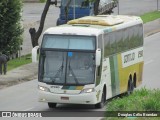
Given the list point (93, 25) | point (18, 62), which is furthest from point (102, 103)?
point (18, 62)

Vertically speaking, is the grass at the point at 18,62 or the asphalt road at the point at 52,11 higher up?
the grass at the point at 18,62

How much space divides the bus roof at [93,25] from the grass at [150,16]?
3225cm

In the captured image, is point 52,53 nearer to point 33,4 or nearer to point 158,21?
point 158,21

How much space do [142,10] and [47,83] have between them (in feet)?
154

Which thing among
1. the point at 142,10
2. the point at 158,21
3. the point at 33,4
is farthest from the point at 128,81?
the point at 33,4

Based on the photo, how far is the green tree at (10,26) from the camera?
3903 centimetres

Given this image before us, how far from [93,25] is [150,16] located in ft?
126

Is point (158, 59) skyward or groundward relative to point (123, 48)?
groundward

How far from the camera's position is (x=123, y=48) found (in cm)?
2834

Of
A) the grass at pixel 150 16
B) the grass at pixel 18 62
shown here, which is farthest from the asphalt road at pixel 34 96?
the grass at pixel 150 16

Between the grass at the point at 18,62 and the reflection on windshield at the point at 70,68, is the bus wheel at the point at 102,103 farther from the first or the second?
the grass at the point at 18,62

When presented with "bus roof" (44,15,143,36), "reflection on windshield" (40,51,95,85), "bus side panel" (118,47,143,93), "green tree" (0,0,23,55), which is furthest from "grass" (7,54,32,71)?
"reflection on windshield" (40,51,95,85)

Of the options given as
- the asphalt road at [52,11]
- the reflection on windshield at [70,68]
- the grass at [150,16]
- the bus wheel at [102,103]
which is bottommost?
the asphalt road at [52,11]

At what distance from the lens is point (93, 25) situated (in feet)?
88.3
